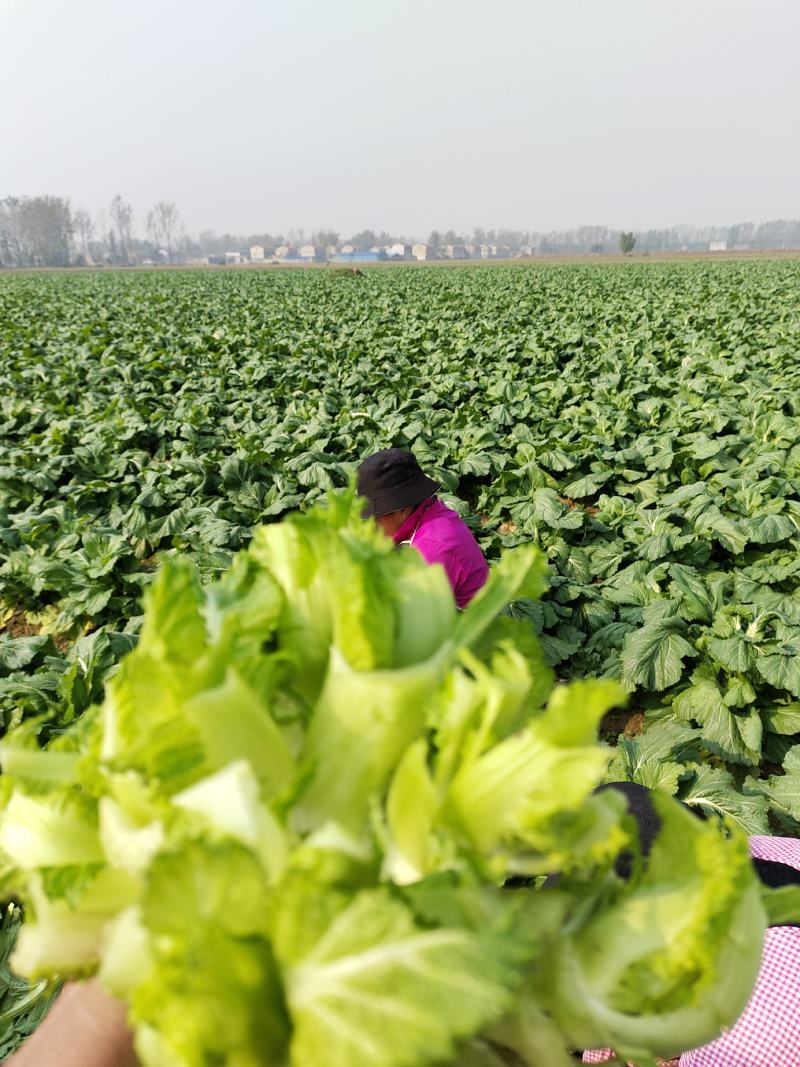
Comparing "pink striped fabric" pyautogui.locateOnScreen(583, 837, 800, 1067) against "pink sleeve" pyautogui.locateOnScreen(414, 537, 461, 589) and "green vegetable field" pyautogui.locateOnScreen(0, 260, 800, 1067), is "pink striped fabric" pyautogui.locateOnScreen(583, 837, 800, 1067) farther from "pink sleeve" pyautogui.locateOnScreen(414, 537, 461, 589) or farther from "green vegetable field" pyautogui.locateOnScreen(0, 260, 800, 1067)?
"pink sleeve" pyautogui.locateOnScreen(414, 537, 461, 589)

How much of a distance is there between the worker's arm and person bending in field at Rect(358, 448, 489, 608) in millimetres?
2701

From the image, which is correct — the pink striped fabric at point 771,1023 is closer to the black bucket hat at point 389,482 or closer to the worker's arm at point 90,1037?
the worker's arm at point 90,1037

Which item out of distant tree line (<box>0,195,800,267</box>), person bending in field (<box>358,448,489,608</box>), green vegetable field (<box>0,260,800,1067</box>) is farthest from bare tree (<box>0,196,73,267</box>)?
person bending in field (<box>358,448,489,608</box>)

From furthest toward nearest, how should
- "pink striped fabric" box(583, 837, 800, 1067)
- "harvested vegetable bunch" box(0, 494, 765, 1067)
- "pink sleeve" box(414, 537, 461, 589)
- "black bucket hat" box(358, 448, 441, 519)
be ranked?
"pink sleeve" box(414, 537, 461, 589) → "black bucket hat" box(358, 448, 441, 519) → "pink striped fabric" box(583, 837, 800, 1067) → "harvested vegetable bunch" box(0, 494, 765, 1067)

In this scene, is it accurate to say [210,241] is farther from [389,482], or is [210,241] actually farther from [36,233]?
[389,482]

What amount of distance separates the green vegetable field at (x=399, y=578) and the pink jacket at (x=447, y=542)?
4.04ft

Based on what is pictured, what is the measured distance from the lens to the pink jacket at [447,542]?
4.00 m

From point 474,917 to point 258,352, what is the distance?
17.0m

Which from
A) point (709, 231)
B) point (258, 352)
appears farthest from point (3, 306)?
point (709, 231)

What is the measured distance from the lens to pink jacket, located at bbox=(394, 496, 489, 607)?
4004 mm

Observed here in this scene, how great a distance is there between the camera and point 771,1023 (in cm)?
171

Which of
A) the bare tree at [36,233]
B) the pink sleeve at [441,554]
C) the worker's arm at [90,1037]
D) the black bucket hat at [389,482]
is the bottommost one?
the pink sleeve at [441,554]

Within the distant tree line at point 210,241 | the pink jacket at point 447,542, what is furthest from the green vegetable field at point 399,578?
the distant tree line at point 210,241

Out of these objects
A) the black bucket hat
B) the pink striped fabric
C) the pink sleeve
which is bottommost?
the pink striped fabric
